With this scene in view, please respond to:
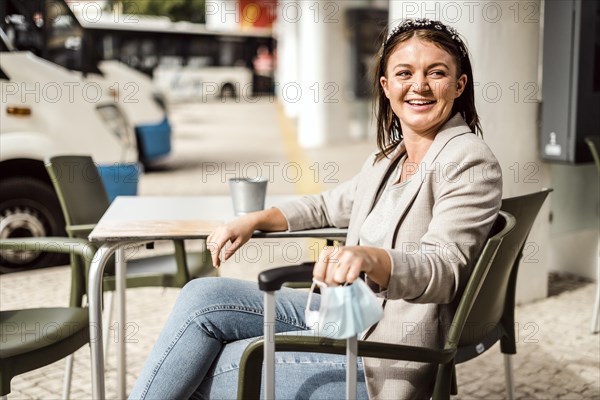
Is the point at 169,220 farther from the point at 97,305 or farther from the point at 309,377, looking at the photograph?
the point at 309,377

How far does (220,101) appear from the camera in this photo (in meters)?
31.7

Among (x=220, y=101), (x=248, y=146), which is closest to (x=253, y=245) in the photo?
(x=248, y=146)

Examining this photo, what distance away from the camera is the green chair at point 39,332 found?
2459mm

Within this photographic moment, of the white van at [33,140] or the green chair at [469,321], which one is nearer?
the green chair at [469,321]

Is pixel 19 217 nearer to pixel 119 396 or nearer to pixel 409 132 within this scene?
pixel 119 396

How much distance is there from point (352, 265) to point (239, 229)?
0.91m

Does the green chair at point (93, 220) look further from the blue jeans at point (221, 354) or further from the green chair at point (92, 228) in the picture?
the blue jeans at point (221, 354)

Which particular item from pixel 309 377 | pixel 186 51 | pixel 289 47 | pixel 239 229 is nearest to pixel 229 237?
pixel 239 229

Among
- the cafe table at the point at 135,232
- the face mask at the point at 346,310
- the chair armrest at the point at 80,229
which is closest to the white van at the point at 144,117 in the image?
the chair armrest at the point at 80,229

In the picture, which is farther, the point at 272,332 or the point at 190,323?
the point at 190,323

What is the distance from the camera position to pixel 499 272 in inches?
91.7

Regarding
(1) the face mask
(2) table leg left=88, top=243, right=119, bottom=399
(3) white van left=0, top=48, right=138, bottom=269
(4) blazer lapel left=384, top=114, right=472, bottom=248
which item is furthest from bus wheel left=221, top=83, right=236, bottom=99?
(1) the face mask

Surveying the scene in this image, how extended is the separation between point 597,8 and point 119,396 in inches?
141

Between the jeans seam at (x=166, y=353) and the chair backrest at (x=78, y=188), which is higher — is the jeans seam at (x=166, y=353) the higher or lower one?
the lower one
